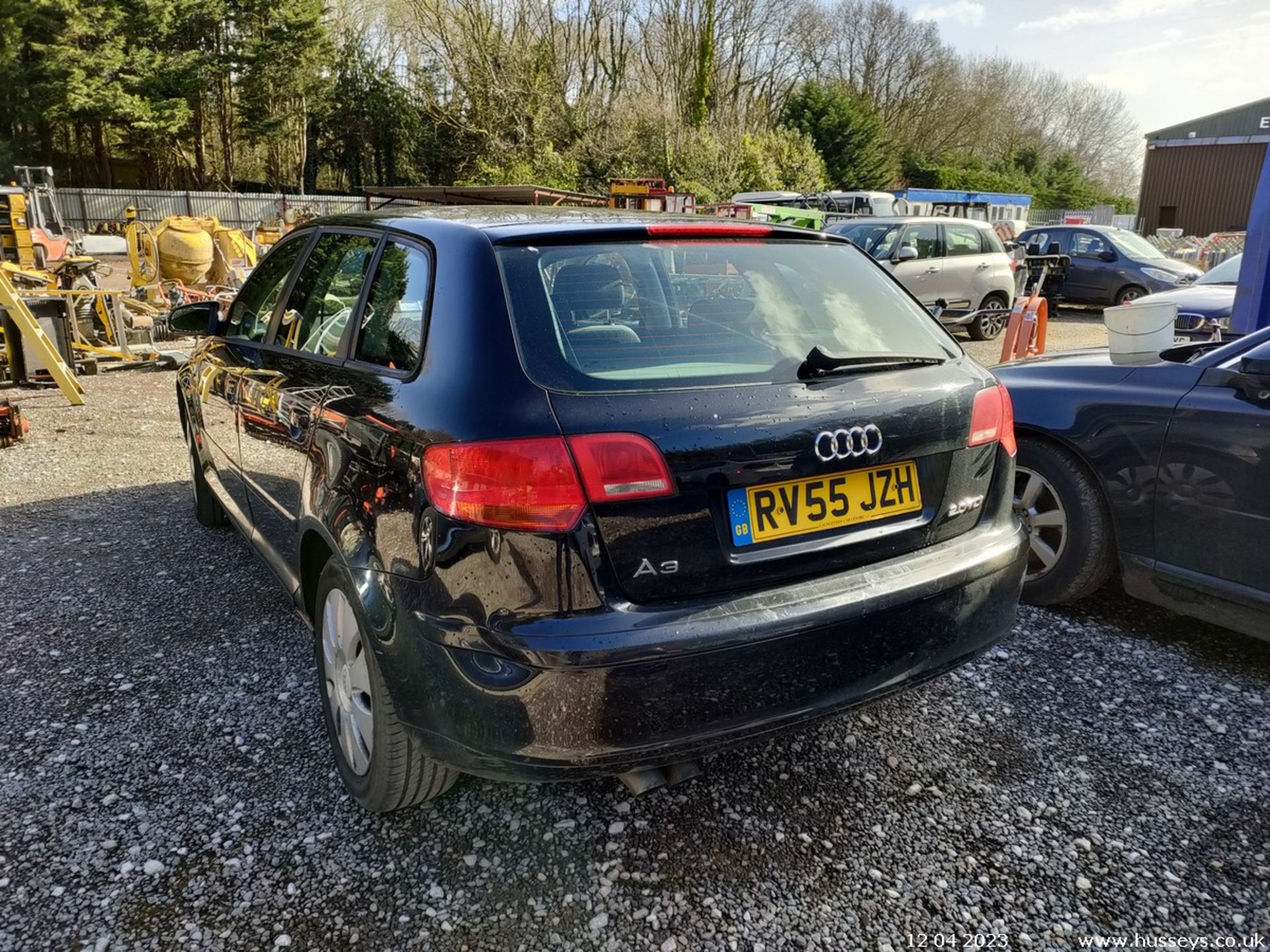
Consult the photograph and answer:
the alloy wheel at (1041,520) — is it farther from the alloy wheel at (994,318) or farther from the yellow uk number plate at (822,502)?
the alloy wheel at (994,318)

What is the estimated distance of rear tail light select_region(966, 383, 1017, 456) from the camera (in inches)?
95.7

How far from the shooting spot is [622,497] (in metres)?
1.89

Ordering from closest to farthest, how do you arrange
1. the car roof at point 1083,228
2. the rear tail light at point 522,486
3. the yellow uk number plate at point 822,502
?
the rear tail light at point 522,486 < the yellow uk number plate at point 822,502 < the car roof at point 1083,228

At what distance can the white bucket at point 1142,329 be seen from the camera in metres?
3.67

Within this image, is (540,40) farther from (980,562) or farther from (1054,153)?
(1054,153)

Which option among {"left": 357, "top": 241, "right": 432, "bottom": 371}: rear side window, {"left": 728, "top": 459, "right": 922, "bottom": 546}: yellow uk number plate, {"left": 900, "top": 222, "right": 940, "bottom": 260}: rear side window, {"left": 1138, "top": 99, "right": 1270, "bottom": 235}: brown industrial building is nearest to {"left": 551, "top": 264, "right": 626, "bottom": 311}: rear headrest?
{"left": 357, "top": 241, "right": 432, "bottom": 371}: rear side window

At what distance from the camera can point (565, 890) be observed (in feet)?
7.18

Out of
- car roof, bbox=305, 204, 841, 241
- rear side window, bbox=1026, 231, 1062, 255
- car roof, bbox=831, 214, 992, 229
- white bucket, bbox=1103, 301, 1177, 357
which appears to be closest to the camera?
car roof, bbox=305, 204, 841, 241

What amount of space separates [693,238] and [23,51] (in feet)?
121

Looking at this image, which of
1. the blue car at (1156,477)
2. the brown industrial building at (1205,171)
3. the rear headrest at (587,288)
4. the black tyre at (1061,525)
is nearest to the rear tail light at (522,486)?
the rear headrest at (587,288)

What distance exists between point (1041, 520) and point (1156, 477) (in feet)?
1.75

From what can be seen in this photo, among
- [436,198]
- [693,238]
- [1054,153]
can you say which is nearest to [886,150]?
[1054,153]

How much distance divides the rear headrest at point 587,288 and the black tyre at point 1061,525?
2.10 m

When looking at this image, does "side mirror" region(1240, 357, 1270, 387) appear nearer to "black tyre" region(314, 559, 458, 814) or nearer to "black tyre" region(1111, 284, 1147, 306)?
"black tyre" region(314, 559, 458, 814)
